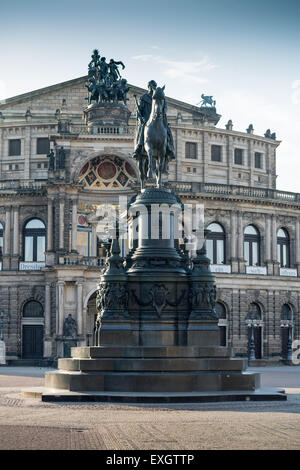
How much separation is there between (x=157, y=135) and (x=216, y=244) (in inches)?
1752

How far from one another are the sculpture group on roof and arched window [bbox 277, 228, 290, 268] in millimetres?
18627

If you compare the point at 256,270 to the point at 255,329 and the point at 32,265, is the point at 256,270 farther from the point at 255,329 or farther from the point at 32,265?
the point at 32,265

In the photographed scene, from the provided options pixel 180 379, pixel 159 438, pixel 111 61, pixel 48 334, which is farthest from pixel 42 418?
pixel 111 61

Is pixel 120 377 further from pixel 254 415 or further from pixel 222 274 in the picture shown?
pixel 222 274

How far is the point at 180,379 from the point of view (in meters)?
22.3

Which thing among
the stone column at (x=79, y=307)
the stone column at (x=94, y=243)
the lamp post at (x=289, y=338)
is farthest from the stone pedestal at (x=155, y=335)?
the lamp post at (x=289, y=338)

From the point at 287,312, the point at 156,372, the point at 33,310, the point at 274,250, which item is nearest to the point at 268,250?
the point at 274,250

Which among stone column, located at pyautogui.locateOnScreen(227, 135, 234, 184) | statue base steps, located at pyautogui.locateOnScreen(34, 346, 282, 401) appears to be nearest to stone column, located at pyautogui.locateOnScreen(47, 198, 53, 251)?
stone column, located at pyautogui.locateOnScreen(227, 135, 234, 184)

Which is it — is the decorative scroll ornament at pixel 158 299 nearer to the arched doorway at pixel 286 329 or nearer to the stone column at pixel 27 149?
the arched doorway at pixel 286 329

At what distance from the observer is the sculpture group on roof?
7375 cm

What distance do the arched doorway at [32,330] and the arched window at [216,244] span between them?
15.2 metres

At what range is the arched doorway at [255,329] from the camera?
70.9 meters

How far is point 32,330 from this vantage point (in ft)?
227

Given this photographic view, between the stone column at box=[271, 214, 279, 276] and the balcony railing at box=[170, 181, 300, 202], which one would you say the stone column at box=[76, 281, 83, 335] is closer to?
the balcony railing at box=[170, 181, 300, 202]
